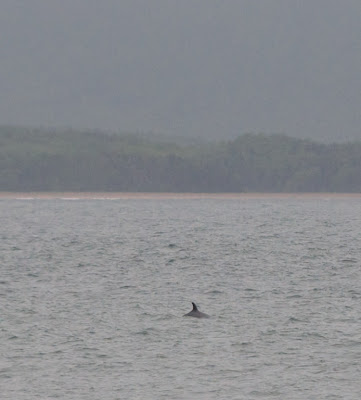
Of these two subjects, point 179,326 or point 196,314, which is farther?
point 196,314

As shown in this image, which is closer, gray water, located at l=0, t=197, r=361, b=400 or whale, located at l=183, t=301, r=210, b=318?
gray water, located at l=0, t=197, r=361, b=400

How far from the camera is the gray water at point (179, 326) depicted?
2762cm

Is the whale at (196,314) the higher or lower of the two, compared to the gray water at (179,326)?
higher

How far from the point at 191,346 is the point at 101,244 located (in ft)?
161

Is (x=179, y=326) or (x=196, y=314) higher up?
(x=196, y=314)

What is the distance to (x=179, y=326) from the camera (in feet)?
119

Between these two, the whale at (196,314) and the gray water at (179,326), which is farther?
the whale at (196,314)

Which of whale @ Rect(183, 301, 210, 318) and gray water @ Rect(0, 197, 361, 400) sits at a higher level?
whale @ Rect(183, 301, 210, 318)

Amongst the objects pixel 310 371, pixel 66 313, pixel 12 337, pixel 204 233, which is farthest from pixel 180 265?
pixel 204 233

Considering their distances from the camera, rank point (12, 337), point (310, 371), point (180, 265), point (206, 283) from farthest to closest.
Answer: point (180, 265), point (206, 283), point (12, 337), point (310, 371)

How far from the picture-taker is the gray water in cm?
2762

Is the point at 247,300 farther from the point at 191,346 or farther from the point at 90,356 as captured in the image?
the point at 90,356

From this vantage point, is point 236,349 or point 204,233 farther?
point 204,233

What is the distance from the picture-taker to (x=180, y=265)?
199ft
